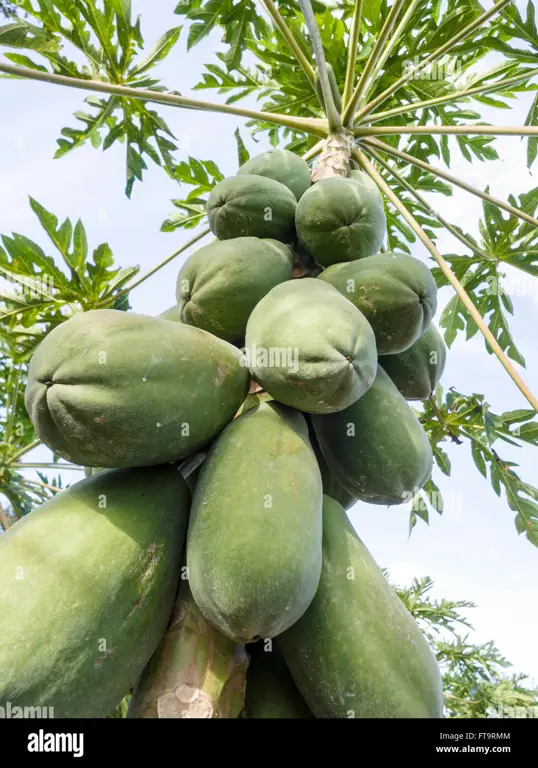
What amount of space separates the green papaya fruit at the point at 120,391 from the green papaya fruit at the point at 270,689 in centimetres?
50

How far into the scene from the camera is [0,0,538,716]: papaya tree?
1453 millimetres

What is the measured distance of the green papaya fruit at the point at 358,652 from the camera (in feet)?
4.30

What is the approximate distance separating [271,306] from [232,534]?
0.62 metres

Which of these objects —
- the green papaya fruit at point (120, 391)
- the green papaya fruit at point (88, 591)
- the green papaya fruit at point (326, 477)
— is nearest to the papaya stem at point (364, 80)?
the green papaya fruit at point (326, 477)

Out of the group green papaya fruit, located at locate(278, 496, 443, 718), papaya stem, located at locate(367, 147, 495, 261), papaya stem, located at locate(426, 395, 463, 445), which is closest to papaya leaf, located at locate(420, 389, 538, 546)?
papaya stem, located at locate(426, 395, 463, 445)

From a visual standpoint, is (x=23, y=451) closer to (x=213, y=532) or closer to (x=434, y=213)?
(x=434, y=213)

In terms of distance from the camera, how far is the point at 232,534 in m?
1.28

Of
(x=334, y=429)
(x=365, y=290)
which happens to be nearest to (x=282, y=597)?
(x=334, y=429)

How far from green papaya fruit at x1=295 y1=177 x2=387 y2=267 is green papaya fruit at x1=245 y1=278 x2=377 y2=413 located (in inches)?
17.9

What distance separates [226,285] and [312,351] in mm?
465

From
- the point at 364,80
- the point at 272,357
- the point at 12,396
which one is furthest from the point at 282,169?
the point at 12,396

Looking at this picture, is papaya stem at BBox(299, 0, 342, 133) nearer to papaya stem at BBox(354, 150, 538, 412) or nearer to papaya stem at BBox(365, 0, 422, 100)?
papaya stem at BBox(354, 150, 538, 412)
